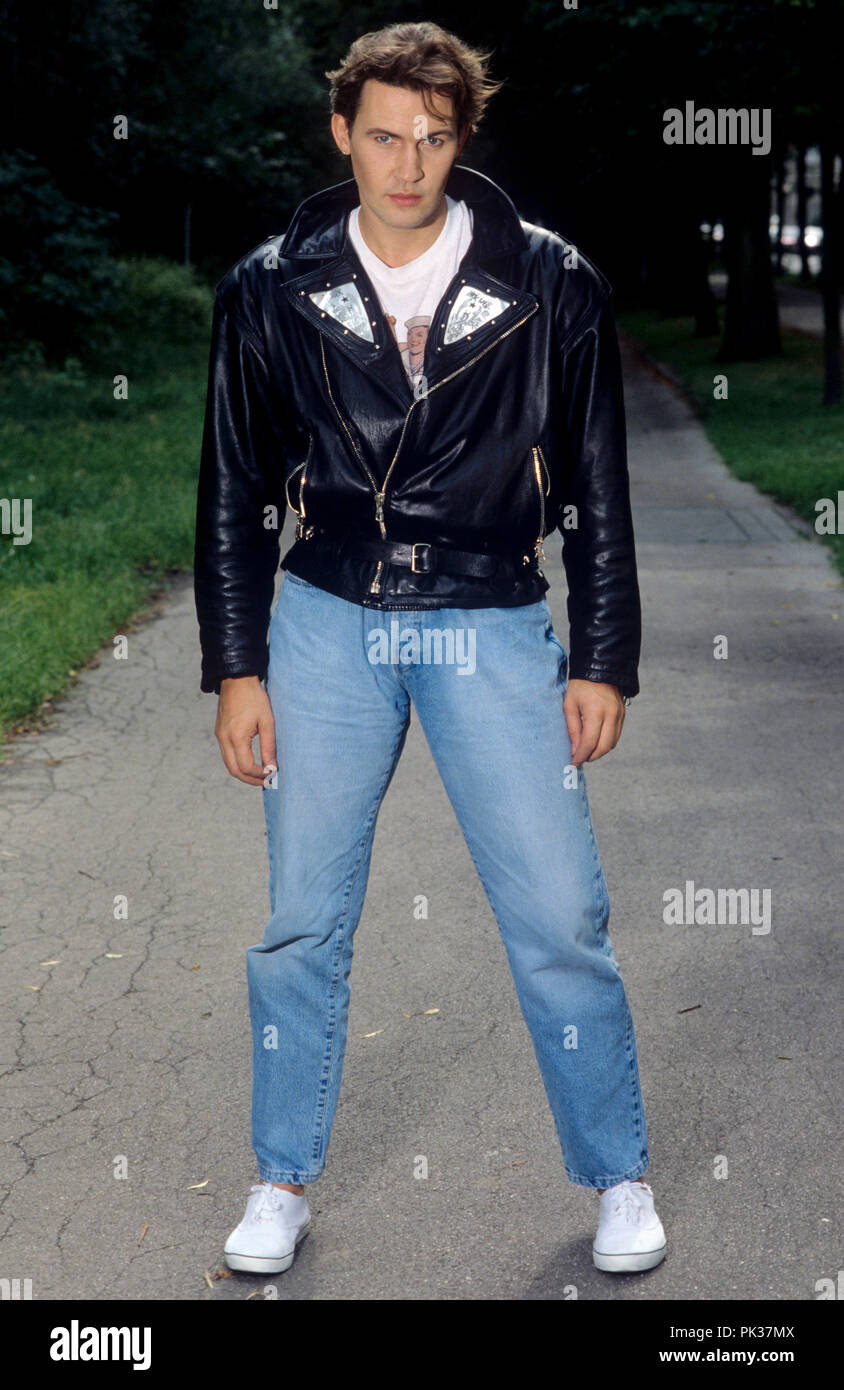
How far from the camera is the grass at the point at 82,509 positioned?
8109mm

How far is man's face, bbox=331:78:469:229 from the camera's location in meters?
2.72

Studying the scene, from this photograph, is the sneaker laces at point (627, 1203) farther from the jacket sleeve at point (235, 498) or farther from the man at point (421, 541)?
the jacket sleeve at point (235, 498)

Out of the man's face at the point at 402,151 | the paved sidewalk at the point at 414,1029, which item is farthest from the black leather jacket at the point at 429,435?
the paved sidewalk at the point at 414,1029

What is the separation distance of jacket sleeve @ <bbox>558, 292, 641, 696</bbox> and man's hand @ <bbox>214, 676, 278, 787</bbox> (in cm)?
54

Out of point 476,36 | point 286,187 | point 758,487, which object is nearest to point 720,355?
point 476,36

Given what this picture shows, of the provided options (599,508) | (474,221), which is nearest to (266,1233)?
(599,508)

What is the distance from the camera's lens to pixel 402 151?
8.90ft

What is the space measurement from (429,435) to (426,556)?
20 cm

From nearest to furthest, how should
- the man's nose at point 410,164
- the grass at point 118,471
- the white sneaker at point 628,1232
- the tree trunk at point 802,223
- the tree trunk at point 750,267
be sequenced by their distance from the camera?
the man's nose at point 410,164, the white sneaker at point 628,1232, the grass at point 118,471, the tree trunk at point 750,267, the tree trunk at point 802,223

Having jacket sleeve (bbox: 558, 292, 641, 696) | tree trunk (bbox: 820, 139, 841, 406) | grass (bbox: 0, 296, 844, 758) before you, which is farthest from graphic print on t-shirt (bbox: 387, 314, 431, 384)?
tree trunk (bbox: 820, 139, 841, 406)

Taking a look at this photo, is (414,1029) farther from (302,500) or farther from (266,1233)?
(302,500)

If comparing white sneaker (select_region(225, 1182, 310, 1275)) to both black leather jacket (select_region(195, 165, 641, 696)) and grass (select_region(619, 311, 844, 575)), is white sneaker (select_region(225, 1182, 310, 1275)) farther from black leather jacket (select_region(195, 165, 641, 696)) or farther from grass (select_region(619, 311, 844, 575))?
grass (select_region(619, 311, 844, 575))
